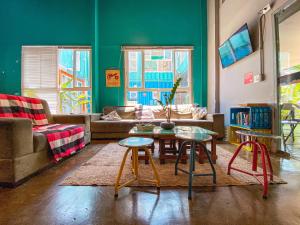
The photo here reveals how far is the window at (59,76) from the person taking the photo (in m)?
4.71

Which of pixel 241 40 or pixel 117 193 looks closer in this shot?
pixel 117 193

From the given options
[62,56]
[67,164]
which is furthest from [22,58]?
[67,164]

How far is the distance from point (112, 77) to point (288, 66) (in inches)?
150

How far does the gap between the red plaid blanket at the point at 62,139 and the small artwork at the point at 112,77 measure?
2.21m

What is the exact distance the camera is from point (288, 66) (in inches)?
96.2

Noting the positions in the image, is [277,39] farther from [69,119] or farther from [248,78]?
[69,119]

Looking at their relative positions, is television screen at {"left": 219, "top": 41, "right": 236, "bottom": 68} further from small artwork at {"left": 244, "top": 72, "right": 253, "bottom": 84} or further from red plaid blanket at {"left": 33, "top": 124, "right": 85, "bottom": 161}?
red plaid blanket at {"left": 33, "top": 124, "right": 85, "bottom": 161}

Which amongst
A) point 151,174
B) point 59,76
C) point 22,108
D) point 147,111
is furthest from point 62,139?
point 59,76

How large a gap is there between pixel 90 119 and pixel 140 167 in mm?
1978

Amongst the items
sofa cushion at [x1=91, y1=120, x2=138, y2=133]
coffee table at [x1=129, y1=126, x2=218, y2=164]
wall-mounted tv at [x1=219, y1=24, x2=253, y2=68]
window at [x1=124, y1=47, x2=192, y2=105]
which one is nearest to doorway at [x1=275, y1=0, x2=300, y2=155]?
wall-mounted tv at [x1=219, y1=24, x2=253, y2=68]

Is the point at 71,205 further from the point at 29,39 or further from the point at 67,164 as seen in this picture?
the point at 29,39

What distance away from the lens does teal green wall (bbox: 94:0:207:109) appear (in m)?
4.74

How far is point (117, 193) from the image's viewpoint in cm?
140

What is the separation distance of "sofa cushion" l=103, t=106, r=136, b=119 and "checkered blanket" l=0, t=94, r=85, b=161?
5.22 feet
